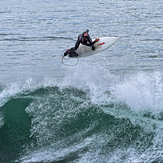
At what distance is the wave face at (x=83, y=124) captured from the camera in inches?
463

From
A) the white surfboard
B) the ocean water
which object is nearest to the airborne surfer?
the white surfboard

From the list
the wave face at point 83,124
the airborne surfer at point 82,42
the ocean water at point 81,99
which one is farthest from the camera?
the airborne surfer at point 82,42

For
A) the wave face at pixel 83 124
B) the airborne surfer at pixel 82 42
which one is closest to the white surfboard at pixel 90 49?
the airborne surfer at pixel 82 42

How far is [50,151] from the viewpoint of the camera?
472 inches

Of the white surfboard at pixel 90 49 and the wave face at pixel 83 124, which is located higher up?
the white surfboard at pixel 90 49

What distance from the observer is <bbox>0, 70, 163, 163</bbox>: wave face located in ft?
38.6

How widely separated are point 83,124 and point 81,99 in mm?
2612

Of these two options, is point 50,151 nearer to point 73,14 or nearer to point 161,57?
point 161,57

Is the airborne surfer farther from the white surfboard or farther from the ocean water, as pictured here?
the ocean water

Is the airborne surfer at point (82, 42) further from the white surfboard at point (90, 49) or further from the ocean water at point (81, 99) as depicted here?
the ocean water at point (81, 99)

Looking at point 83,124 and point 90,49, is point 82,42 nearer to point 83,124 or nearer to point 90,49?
point 90,49

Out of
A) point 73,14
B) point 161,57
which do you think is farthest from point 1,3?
point 161,57

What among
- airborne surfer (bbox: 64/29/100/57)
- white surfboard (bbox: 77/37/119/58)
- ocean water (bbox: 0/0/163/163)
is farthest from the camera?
Answer: white surfboard (bbox: 77/37/119/58)

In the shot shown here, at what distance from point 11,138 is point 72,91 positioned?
5814 mm
